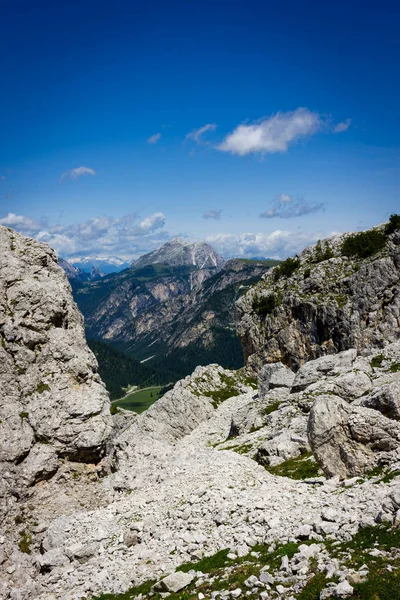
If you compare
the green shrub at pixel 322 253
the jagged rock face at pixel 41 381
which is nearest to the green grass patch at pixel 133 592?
the jagged rock face at pixel 41 381

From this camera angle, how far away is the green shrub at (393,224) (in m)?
78.3

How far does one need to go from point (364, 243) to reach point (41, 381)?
6912cm

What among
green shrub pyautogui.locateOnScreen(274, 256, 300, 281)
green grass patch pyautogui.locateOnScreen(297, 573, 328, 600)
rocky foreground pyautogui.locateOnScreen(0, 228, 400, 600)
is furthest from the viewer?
green shrub pyautogui.locateOnScreen(274, 256, 300, 281)

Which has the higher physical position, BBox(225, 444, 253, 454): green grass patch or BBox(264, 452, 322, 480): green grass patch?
BBox(264, 452, 322, 480): green grass patch

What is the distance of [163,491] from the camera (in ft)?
95.1

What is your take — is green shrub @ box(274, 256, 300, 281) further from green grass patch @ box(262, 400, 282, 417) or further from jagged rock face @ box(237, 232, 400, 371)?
green grass patch @ box(262, 400, 282, 417)

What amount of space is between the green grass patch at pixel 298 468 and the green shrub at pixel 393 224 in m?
59.2

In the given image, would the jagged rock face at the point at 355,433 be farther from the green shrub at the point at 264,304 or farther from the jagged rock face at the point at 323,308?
the green shrub at the point at 264,304

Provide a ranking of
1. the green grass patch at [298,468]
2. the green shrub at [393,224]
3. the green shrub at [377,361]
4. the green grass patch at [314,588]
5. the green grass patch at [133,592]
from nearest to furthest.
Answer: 1. the green grass patch at [314,588]
2. the green grass patch at [133,592]
3. the green grass patch at [298,468]
4. the green shrub at [377,361]
5. the green shrub at [393,224]

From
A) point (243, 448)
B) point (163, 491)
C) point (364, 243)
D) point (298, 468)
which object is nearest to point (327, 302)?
point (364, 243)

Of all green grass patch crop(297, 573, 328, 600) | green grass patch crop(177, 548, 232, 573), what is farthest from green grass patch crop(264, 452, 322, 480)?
green grass patch crop(297, 573, 328, 600)

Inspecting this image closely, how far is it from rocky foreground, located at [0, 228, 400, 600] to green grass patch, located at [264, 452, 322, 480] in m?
0.20

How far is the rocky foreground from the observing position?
55.4ft

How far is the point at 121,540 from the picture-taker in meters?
24.2
